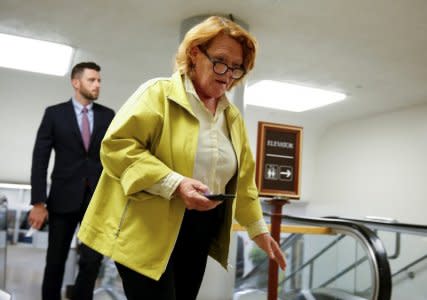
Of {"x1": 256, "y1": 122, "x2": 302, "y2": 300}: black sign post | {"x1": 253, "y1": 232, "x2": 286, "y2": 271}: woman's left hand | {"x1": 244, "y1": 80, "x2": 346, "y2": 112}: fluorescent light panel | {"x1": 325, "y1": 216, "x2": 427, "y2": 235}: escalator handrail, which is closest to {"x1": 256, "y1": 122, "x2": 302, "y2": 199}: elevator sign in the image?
{"x1": 256, "y1": 122, "x2": 302, "y2": 300}: black sign post

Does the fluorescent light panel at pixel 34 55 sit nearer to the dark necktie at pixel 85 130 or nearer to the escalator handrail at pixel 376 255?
the dark necktie at pixel 85 130

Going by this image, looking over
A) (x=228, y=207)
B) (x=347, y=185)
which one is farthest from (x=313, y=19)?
(x=347, y=185)

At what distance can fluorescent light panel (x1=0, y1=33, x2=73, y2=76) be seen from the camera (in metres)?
6.29

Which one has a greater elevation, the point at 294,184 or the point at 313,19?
the point at 313,19

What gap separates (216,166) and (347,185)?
373 inches

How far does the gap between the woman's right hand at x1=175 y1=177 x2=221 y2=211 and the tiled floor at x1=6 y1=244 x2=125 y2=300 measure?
9.43ft

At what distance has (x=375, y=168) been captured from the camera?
31.8ft

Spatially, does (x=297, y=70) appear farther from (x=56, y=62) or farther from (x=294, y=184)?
(x=294, y=184)

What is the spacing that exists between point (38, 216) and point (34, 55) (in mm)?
4747

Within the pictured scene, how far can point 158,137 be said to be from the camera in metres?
1.41

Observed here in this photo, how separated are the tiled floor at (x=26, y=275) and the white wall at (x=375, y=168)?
6.43 metres

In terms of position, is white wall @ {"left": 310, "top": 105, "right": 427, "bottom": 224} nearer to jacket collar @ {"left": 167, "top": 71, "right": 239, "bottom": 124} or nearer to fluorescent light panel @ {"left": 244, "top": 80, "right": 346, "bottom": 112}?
fluorescent light panel @ {"left": 244, "top": 80, "right": 346, "bottom": 112}

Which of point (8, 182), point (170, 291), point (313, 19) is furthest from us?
point (8, 182)

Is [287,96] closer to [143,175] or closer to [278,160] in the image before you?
[278,160]
